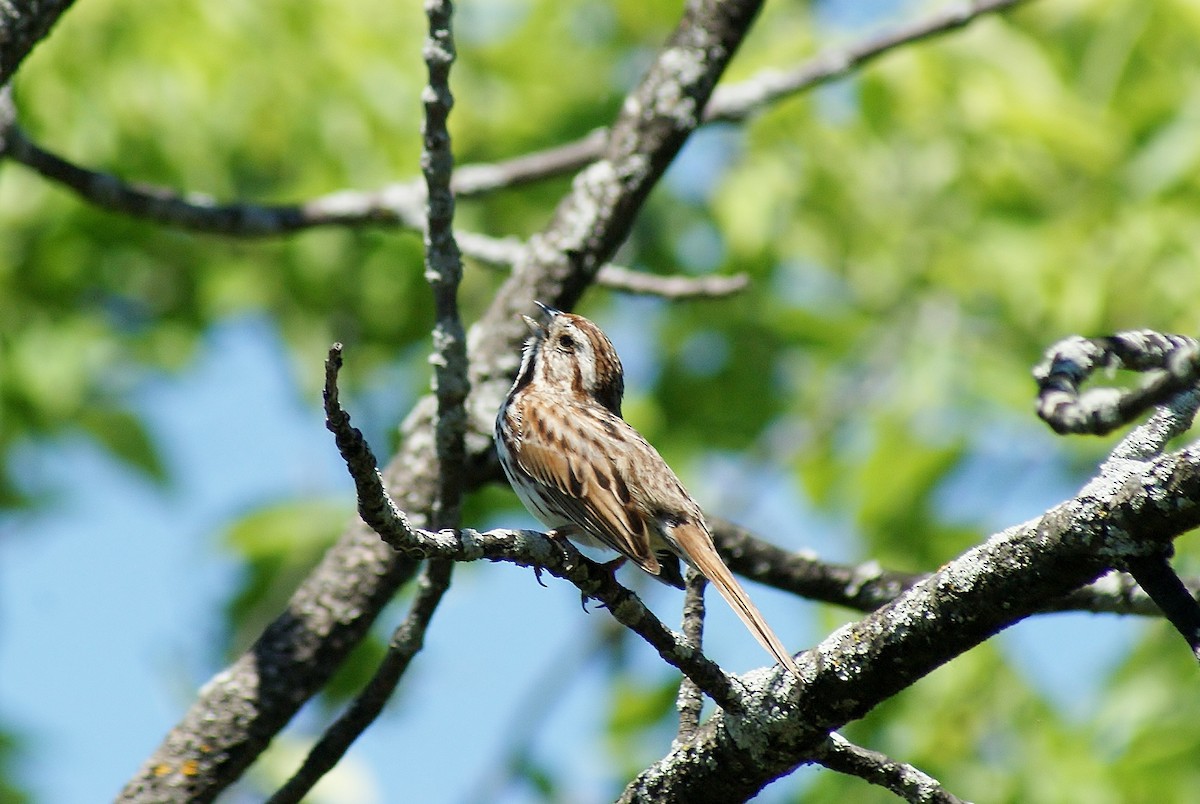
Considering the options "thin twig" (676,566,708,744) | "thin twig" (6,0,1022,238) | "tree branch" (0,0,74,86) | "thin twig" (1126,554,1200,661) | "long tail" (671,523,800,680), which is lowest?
"thin twig" (1126,554,1200,661)

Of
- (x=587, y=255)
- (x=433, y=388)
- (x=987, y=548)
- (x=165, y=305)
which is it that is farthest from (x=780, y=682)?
(x=165, y=305)

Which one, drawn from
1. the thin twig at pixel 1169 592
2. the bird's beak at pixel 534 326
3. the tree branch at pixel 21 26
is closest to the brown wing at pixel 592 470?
the bird's beak at pixel 534 326

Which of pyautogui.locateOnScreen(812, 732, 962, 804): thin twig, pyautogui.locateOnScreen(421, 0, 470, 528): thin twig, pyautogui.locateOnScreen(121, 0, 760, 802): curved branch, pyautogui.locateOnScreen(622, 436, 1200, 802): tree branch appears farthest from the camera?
pyautogui.locateOnScreen(121, 0, 760, 802): curved branch

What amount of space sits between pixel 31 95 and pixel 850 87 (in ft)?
13.5

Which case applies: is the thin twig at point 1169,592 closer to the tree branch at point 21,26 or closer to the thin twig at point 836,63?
the tree branch at point 21,26

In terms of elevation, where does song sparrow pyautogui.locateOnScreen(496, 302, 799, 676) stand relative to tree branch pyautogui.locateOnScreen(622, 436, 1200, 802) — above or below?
above

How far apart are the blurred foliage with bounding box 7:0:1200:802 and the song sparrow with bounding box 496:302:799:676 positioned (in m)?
1.90

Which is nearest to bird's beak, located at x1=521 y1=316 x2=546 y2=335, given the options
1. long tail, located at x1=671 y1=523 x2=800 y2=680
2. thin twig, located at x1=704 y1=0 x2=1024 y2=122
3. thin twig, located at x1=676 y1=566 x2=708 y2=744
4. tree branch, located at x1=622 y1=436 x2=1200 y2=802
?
long tail, located at x1=671 y1=523 x2=800 y2=680

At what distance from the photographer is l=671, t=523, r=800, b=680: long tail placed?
127 inches

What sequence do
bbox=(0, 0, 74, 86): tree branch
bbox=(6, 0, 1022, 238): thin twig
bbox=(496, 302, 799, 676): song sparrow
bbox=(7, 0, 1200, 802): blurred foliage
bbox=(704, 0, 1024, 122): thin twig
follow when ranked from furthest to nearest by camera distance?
bbox=(7, 0, 1200, 802): blurred foliage → bbox=(704, 0, 1024, 122): thin twig → bbox=(6, 0, 1022, 238): thin twig → bbox=(496, 302, 799, 676): song sparrow → bbox=(0, 0, 74, 86): tree branch

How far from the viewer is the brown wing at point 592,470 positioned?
3896 mm

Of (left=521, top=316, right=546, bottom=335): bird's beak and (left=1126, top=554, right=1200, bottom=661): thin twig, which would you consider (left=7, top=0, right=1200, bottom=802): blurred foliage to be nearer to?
(left=521, top=316, right=546, bottom=335): bird's beak

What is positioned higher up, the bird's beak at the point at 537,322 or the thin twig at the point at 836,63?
the thin twig at the point at 836,63

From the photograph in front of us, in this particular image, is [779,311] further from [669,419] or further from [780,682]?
[780,682]
